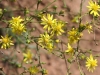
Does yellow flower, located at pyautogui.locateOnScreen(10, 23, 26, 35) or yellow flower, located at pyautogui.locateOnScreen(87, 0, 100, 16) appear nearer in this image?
yellow flower, located at pyautogui.locateOnScreen(10, 23, 26, 35)

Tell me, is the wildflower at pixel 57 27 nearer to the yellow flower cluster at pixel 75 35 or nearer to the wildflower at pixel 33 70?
the yellow flower cluster at pixel 75 35

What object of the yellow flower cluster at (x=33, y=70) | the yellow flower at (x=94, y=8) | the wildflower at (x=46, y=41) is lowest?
the yellow flower cluster at (x=33, y=70)

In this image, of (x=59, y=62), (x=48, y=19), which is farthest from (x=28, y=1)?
(x=48, y=19)

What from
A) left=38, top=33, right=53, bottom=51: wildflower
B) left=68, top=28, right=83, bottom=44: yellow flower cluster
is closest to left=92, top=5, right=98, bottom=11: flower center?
left=68, top=28, right=83, bottom=44: yellow flower cluster

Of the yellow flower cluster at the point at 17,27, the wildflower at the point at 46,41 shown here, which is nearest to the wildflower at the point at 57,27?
the wildflower at the point at 46,41

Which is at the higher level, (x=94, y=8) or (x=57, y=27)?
(x=94, y=8)

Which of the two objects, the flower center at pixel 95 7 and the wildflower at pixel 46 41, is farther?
the flower center at pixel 95 7

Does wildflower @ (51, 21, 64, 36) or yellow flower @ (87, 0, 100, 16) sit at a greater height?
yellow flower @ (87, 0, 100, 16)

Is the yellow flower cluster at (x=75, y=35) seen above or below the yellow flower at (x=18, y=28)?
below

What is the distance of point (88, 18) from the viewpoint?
131 inches

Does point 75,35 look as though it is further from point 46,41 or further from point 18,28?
point 18,28

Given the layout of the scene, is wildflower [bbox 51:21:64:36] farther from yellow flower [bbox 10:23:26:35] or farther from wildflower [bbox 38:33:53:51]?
yellow flower [bbox 10:23:26:35]

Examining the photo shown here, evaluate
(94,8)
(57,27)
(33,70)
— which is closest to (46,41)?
(57,27)

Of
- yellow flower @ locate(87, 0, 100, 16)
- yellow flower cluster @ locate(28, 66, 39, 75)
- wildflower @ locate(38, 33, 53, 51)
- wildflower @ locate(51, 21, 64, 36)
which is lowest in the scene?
yellow flower cluster @ locate(28, 66, 39, 75)
